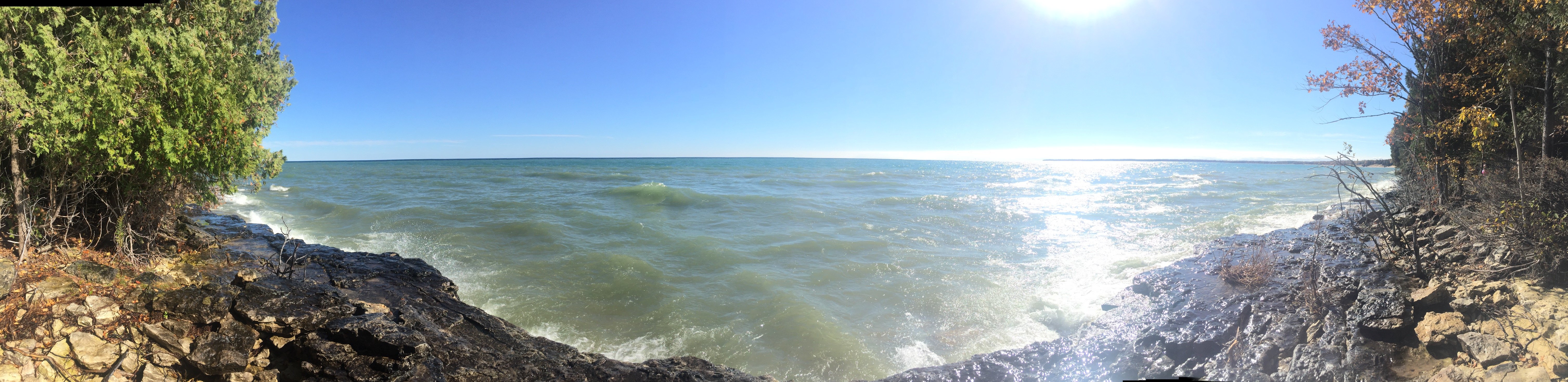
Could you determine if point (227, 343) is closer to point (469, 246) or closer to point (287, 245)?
point (287, 245)

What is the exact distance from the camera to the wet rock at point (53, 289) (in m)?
3.93

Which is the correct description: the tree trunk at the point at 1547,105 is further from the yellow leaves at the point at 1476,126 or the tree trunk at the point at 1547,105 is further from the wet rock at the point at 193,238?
the wet rock at the point at 193,238

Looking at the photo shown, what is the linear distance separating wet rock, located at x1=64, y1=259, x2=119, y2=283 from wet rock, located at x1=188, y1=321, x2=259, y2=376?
129 cm

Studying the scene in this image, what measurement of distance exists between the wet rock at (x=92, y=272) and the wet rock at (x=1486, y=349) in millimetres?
11702

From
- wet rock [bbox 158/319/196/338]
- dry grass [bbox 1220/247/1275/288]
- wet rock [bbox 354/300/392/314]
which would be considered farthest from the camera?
dry grass [bbox 1220/247/1275/288]

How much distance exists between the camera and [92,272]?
4.50 m

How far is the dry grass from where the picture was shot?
8156 millimetres

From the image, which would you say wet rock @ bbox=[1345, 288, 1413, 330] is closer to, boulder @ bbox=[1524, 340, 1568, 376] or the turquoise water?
boulder @ bbox=[1524, 340, 1568, 376]

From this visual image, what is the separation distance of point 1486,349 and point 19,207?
1309cm

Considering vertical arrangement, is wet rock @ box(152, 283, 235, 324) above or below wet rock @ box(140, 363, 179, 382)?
above

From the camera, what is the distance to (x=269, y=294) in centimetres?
462

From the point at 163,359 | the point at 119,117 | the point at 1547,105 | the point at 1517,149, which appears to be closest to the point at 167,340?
the point at 163,359

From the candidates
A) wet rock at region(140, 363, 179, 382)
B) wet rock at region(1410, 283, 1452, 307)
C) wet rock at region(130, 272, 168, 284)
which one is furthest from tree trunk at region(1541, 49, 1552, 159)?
wet rock at region(130, 272, 168, 284)

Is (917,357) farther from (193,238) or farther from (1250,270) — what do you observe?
(193,238)
